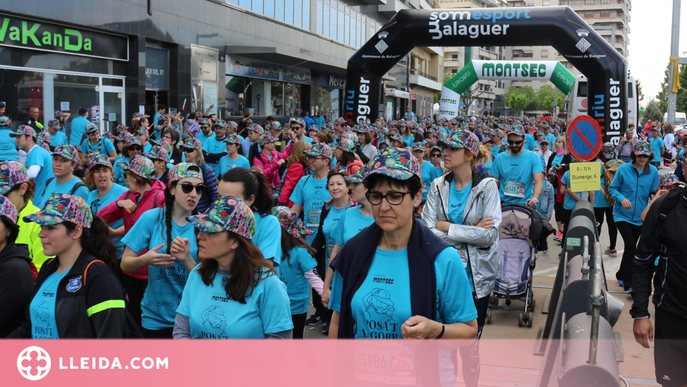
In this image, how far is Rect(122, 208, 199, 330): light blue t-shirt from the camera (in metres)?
4.31

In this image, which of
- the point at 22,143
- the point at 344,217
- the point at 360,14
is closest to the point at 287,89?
the point at 360,14

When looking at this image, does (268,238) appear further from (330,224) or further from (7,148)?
(7,148)

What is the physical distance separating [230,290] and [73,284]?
2.93 ft

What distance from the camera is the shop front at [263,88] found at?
28.4 meters

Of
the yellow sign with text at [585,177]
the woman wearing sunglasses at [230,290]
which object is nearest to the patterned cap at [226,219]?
the woman wearing sunglasses at [230,290]

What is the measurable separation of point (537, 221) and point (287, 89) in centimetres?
2861

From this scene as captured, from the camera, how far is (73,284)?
136 inches

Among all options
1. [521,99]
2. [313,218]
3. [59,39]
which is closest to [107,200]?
[313,218]

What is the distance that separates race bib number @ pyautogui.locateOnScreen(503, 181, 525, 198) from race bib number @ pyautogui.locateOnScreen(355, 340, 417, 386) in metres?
5.80

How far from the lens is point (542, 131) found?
22.8 meters

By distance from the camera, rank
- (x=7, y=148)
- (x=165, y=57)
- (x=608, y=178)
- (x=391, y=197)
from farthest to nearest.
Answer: (x=165, y=57) < (x=7, y=148) < (x=608, y=178) < (x=391, y=197)

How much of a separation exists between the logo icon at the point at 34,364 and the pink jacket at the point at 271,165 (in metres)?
7.43

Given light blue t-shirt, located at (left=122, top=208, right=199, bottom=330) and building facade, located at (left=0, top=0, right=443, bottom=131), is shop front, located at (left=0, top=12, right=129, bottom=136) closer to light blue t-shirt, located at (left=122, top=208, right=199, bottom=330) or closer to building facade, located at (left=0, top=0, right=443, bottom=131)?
building facade, located at (left=0, top=0, right=443, bottom=131)

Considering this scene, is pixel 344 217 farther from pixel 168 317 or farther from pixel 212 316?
pixel 212 316
